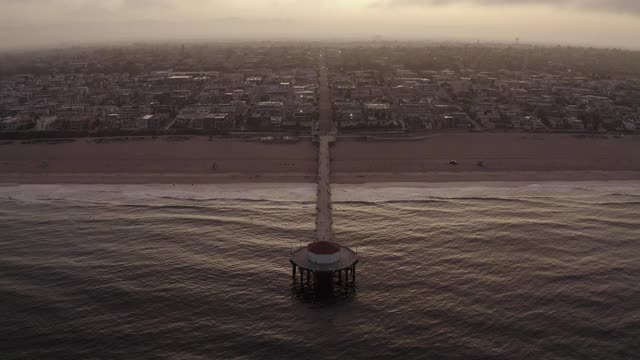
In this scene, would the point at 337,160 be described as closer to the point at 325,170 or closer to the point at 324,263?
the point at 325,170

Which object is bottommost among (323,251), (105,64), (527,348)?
(527,348)

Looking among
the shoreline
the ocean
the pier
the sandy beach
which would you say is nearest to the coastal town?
the sandy beach

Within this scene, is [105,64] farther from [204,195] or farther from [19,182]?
[204,195]

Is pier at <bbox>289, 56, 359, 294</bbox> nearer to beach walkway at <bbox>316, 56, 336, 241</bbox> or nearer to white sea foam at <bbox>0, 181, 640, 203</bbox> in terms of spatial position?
beach walkway at <bbox>316, 56, 336, 241</bbox>

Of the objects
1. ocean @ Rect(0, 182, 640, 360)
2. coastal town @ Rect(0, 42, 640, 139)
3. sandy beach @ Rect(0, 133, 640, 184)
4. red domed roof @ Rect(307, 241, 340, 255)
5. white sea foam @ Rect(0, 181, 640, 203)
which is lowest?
ocean @ Rect(0, 182, 640, 360)

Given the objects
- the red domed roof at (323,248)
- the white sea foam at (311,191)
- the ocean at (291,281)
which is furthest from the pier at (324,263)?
the white sea foam at (311,191)

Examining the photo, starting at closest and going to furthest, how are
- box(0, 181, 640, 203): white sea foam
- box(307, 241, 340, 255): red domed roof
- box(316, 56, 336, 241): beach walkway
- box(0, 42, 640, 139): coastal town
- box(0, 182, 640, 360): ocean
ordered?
box(0, 182, 640, 360): ocean, box(307, 241, 340, 255): red domed roof, box(316, 56, 336, 241): beach walkway, box(0, 181, 640, 203): white sea foam, box(0, 42, 640, 139): coastal town

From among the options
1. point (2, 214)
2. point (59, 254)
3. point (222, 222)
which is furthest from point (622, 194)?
point (2, 214)

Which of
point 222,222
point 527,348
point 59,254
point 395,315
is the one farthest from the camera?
point 222,222
